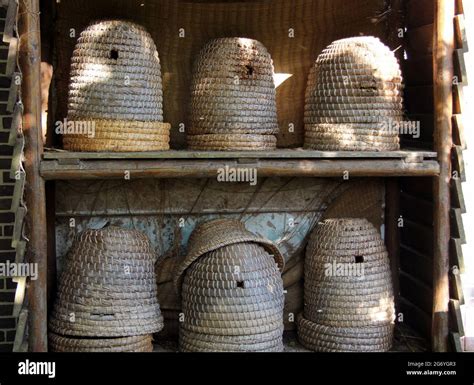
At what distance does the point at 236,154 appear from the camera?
3346mm

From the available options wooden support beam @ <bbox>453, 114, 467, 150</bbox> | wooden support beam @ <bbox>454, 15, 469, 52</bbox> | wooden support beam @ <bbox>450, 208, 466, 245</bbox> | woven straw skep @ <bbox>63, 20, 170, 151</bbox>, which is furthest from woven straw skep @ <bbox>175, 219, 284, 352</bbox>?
wooden support beam @ <bbox>454, 15, 469, 52</bbox>

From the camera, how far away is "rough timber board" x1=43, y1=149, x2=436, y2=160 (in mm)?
3242

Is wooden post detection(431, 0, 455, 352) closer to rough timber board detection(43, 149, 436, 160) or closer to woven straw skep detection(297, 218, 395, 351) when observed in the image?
rough timber board detection(43, 149, 436, 160)

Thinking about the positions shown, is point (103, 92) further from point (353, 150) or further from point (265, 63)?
point (353, 150)

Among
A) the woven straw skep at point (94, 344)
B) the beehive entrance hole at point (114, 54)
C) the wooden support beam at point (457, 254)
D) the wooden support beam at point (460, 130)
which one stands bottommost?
the woven straw skep at point (94, 344)

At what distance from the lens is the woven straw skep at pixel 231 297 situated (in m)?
Result: 3.37

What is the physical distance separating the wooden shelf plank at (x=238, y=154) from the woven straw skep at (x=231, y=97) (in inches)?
6.1

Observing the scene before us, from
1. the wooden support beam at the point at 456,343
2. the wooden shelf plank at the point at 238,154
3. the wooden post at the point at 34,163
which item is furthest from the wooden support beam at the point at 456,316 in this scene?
the wooden post at the point at 34,163

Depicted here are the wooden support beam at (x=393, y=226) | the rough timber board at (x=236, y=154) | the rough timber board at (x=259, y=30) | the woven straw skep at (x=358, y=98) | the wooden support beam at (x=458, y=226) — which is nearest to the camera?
the rough timber board at (x=236, y=154)

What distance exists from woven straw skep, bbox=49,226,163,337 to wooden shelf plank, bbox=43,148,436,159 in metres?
0.39

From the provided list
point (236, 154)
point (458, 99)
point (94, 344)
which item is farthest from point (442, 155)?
point (94, 344)

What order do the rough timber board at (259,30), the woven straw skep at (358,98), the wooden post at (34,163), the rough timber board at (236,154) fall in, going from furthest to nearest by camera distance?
the rough timber board at (259,30), the woven straw skep at (358,98), the rough timber board at (236,154), the wooden post at (34,163)

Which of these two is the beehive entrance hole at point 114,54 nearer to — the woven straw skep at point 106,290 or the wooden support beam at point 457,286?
the woven straw skep at point 106,290
